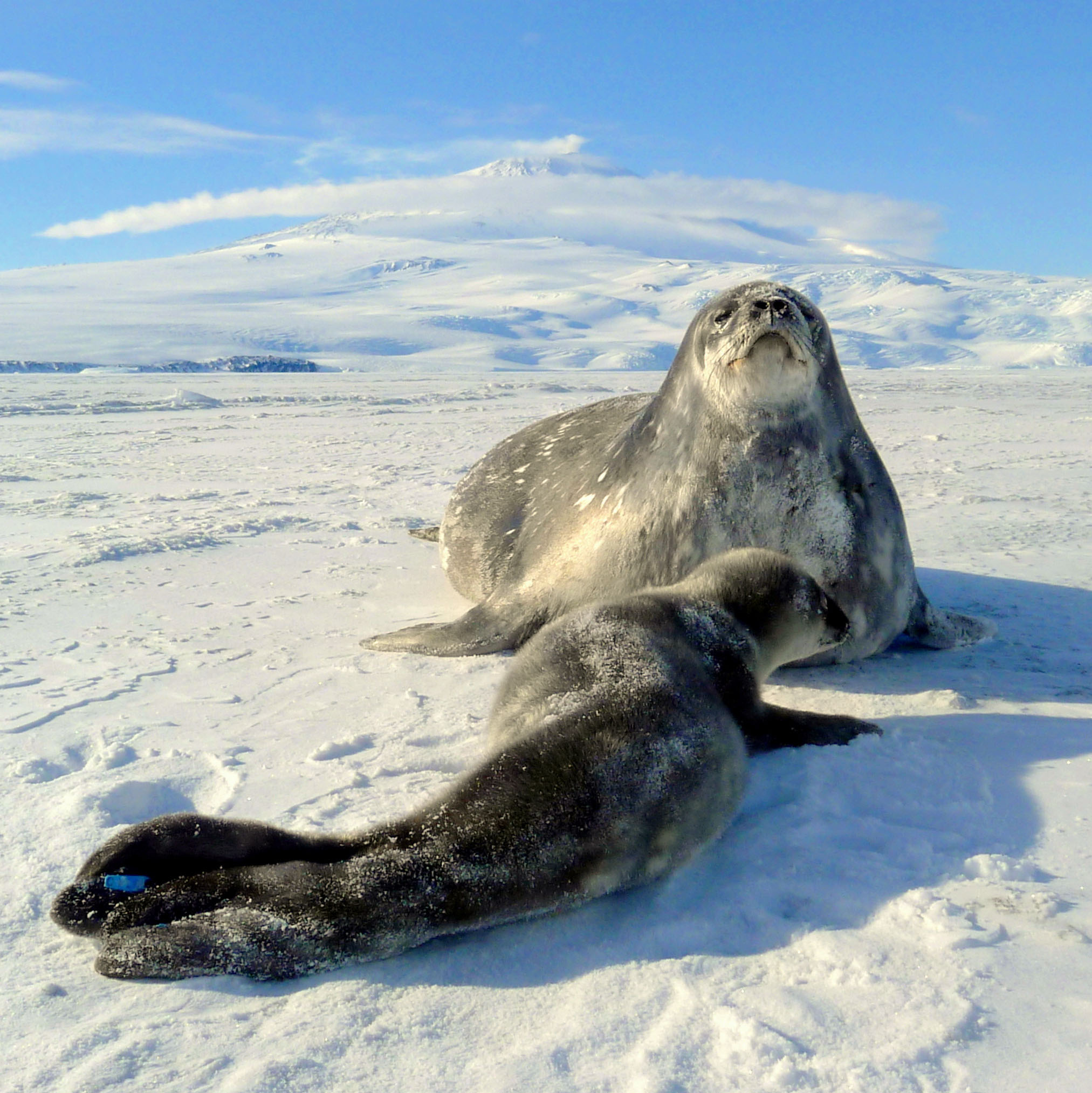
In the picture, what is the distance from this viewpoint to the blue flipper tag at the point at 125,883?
5.23ft

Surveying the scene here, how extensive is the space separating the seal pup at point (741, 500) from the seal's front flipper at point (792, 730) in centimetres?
50

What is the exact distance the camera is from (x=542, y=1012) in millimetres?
1434

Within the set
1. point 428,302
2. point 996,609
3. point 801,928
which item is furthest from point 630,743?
point 428,302

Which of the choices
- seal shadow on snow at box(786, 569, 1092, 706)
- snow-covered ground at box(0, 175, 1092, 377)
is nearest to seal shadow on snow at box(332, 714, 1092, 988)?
seal shadow on snow at box(786, 569, 1092, 706)

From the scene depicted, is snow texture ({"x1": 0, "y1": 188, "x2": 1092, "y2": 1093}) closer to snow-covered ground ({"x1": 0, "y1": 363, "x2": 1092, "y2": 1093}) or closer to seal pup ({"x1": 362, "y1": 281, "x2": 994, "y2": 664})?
snow-covered ground ({"x1": 0, "y1": 363, "x2": 1092, "y2": 1093})

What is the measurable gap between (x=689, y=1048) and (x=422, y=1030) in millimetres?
362

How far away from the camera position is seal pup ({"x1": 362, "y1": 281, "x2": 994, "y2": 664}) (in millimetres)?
3055

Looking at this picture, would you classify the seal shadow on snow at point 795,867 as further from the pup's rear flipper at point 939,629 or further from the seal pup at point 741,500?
the pup's rear flipper at point 939,629

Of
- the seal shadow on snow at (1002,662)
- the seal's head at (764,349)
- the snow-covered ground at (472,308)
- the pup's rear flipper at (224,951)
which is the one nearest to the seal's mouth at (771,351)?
the seal's head at (764,349)

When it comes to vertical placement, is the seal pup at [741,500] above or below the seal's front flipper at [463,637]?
above

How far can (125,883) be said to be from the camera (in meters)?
1.60

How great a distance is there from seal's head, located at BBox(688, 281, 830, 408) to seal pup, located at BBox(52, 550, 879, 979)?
3.85ft

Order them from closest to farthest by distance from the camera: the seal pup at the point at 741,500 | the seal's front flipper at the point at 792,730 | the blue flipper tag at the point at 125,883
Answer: the blue flipper tag at the point at 125,883 → the seal's front flipper at the point at 792,730 → the seal pup at the point at 741,500

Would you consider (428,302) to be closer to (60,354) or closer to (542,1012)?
(60,354)
